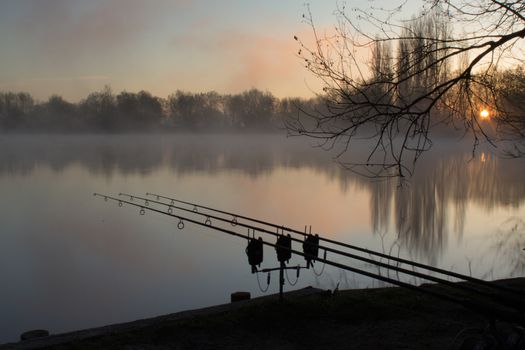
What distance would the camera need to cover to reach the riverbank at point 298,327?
401 centimetres

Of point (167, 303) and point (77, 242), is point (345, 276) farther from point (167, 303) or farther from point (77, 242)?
point (77, 242)

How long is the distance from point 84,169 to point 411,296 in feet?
88.2

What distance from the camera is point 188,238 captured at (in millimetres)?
11164

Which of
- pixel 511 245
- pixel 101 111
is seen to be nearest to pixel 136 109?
pixel 101 111

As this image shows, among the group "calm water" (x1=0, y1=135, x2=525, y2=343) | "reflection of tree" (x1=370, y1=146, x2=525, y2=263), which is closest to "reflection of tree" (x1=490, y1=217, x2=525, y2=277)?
"calm water" (x1=0, y1=135, x2=525, y2=343)

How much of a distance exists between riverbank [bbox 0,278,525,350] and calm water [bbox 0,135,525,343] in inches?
91.6

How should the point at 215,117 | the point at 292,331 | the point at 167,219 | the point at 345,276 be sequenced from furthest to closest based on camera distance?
the point at 215,117, the point at 167,219, the point at 345,276, the point at 292,331

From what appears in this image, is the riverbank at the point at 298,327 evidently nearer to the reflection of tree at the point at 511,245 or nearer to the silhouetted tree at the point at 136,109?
the reflection of tree at the point at 511,245

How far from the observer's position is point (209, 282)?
813 centimetres

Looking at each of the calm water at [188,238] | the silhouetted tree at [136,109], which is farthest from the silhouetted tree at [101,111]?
the calm water at [188,238]

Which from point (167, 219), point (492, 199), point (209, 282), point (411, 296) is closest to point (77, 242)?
point (167, 219)

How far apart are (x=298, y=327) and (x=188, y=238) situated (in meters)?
7.06

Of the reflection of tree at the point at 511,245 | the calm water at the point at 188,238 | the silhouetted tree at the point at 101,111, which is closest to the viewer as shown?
the calm water at the point at 188,238

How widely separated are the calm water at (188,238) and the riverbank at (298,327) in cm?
233
